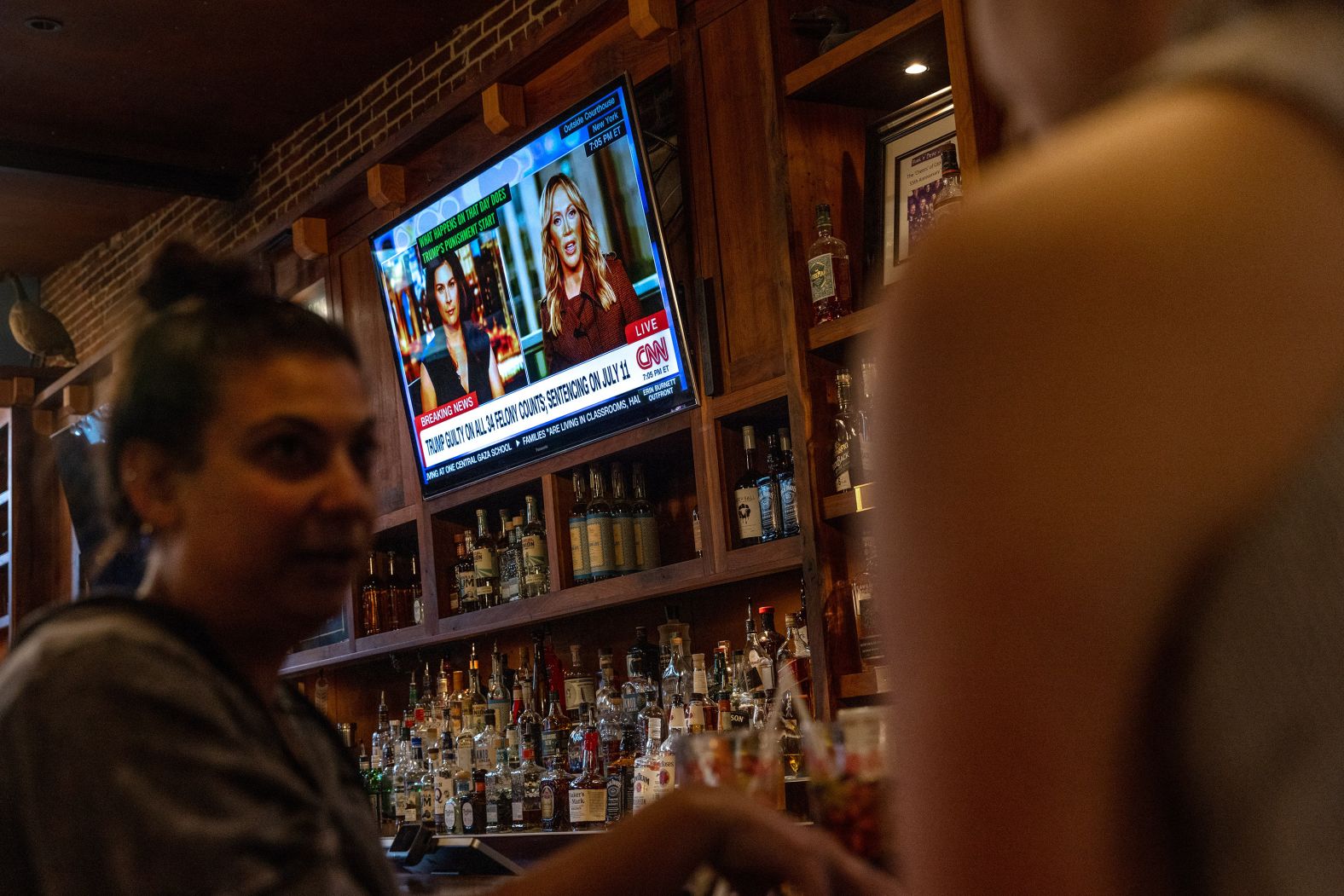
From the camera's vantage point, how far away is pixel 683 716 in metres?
3.61

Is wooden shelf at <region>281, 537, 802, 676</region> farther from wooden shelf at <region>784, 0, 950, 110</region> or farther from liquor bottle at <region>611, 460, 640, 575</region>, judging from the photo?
wooden shelf at <region>784, 0, 950, 110</region>

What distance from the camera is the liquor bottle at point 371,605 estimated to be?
504cm

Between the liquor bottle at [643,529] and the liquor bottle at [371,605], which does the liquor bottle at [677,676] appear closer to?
the liquor bottle at [643,529]

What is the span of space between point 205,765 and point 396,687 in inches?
176

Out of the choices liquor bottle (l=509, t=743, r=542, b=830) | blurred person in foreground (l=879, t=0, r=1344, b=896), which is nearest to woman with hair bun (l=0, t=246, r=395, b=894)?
blurred person in foreground (l=879, t=0, r=1344, b=896)

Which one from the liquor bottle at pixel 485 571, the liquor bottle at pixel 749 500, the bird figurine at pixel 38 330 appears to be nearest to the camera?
the liquor bottle at pixel 749 500

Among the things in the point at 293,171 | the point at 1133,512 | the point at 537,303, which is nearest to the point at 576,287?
the point at 537,303

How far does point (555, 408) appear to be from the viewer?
4.09m

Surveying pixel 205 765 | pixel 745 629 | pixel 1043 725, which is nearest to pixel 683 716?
pixel 745 629

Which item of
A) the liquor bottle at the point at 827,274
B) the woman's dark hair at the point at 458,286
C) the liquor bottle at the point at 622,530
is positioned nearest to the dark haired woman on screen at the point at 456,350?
the woman's dark hair at the point at 458,286

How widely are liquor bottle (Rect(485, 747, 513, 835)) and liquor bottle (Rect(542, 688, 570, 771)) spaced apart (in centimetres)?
15

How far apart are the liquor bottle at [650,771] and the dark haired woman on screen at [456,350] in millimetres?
1232

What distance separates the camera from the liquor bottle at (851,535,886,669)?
10.1ft

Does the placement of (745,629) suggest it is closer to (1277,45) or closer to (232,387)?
(232,387)
